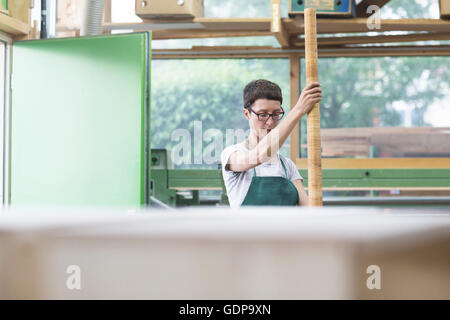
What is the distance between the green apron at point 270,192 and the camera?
167 cm

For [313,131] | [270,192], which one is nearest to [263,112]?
[270,192]

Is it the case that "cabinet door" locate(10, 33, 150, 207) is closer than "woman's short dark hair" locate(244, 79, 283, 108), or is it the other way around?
"woman's short dark hair" locate(244, 79, 283, 108)

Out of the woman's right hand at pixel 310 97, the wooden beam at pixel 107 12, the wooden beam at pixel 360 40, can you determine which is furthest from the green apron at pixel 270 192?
the wooden beam at pixel 360 40

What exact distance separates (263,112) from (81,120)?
5.88 feet

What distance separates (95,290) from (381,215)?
3.8 inches

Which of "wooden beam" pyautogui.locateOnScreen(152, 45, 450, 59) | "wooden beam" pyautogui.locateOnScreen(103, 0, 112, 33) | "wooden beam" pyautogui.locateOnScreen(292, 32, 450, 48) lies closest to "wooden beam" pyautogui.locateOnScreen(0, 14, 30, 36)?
"wooden beam" pyautogui.locateOnScreen(103, 0, 112, 33)

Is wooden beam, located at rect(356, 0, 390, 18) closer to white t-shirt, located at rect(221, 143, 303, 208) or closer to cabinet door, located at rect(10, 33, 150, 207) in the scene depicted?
cabinet door, located at rect(10, 33, 150, 207)

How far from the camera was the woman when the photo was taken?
5.49ft

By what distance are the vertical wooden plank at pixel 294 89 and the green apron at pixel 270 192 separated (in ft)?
7.33

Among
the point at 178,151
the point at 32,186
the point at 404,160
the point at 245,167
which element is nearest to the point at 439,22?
the point at 404,160

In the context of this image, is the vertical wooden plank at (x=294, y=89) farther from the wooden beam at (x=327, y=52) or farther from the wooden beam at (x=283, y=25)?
the wooden beam at (x=283, y=25)

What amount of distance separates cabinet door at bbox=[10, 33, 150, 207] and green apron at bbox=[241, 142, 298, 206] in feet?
4.93

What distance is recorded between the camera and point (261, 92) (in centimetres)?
180

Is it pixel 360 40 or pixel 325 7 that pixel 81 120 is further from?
pixel 360 40
